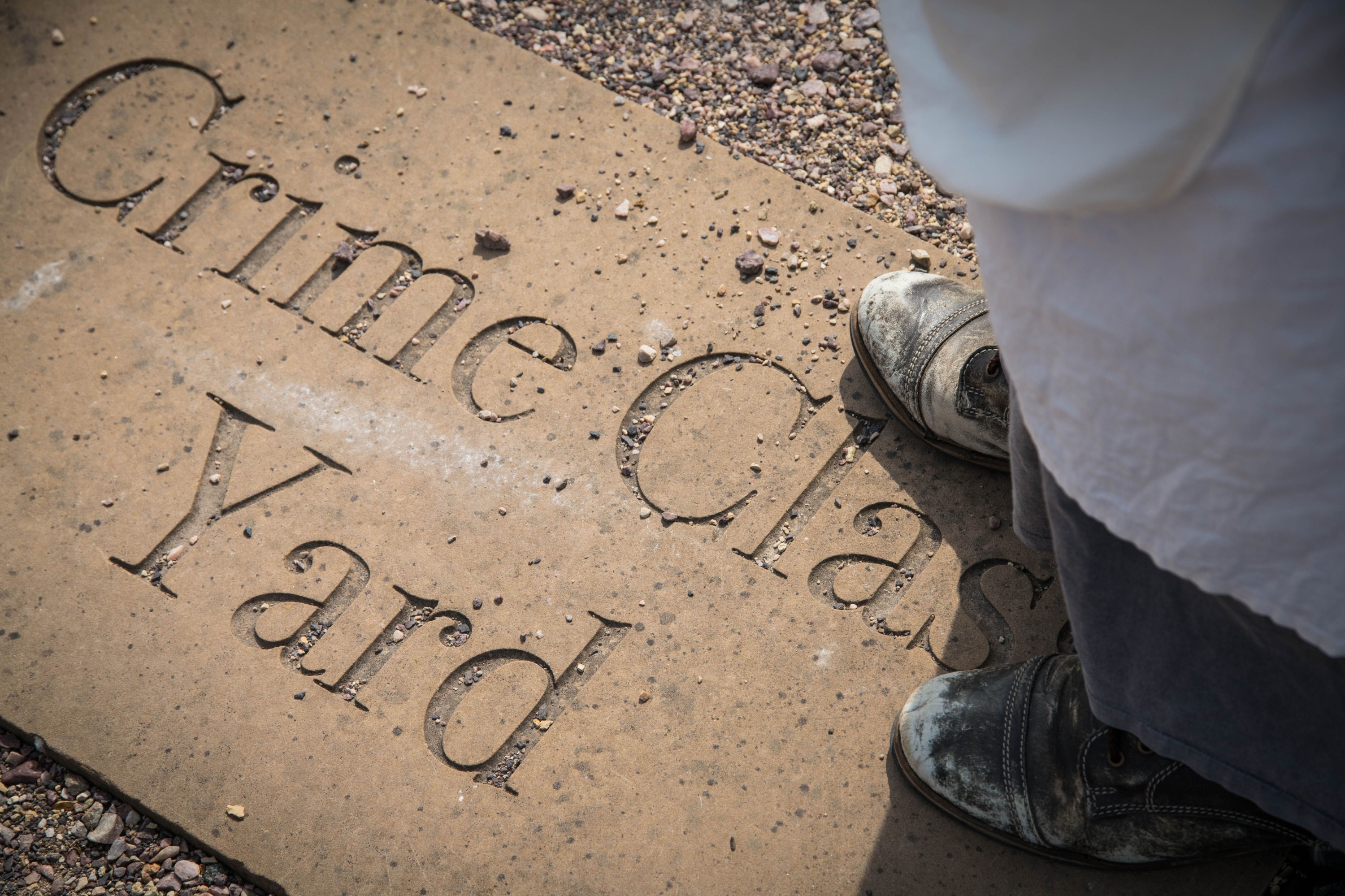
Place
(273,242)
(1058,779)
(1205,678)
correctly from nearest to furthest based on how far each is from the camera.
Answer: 1. (1205,678)
2. (1058,779)
3. (273,242)

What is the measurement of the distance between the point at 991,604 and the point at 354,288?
136 centimetres

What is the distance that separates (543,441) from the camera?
1.74 meters

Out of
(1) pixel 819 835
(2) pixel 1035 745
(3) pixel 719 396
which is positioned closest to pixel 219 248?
(3) pixel 719 396

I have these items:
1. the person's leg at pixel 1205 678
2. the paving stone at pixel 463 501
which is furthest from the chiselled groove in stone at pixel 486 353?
the person's leg at pixel 1205 678

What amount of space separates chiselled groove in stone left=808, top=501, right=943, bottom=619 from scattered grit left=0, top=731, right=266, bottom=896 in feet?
3.25

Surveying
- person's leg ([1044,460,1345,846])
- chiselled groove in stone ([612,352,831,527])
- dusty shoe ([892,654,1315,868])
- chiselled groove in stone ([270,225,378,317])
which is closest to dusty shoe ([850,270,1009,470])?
chiselled groove in stone ([612,352,831,527])

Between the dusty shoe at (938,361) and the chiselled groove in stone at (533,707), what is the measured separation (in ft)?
2.08

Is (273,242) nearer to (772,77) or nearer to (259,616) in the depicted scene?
(259,616)

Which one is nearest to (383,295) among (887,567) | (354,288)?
(354,288)

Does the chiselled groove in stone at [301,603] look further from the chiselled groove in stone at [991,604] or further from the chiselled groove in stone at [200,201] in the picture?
the chiselled groove in stone at [991,604]

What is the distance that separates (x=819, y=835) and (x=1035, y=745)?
13.6 inches

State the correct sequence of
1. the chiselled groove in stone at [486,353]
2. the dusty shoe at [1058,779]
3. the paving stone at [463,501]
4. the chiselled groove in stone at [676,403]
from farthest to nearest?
1. the chiselled groove in stone at [486,353]
2. the chiselled groove in stone at [676,403]
3. the paving stone at [463,501]
4. the dusty shoe at [1058,779]

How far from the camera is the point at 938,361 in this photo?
5.26ft

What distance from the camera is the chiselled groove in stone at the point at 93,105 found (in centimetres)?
203
